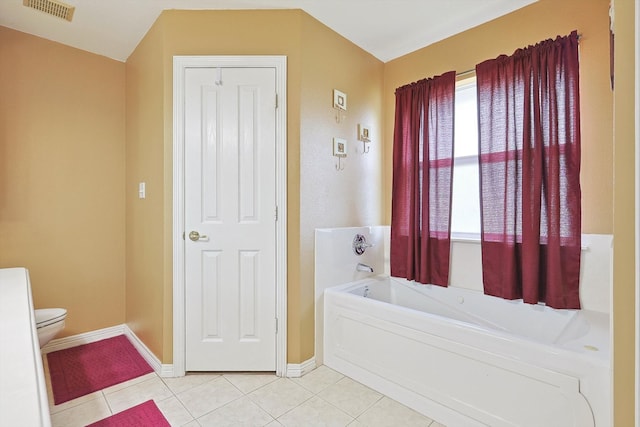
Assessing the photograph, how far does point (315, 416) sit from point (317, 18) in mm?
2577

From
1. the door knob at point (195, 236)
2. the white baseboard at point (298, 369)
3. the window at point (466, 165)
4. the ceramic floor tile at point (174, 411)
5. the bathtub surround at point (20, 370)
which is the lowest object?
the ceramic floor tile at point (174, 411)

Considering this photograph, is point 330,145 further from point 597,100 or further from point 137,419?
point 137,419

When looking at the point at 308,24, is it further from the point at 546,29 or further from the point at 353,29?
the point at 546,29

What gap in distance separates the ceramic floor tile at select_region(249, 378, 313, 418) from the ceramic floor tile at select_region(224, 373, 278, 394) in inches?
1.6

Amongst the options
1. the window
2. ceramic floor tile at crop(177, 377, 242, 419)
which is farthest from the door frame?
the window

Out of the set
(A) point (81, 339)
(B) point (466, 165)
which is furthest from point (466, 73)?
(A) point (81, 339)

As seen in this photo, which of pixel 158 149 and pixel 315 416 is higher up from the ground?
pixel 158 149

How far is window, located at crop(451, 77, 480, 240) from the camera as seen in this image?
91.7 inches

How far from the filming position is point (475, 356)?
151 cm

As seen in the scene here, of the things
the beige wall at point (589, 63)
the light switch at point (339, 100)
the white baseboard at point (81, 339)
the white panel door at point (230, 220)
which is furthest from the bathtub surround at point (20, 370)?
the beige wall at point (589, 63)

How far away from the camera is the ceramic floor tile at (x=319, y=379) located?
196 cm

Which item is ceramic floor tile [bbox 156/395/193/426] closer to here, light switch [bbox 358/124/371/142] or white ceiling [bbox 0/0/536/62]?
light switch [bbox 358/124/371/142]

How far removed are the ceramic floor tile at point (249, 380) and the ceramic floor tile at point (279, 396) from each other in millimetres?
41

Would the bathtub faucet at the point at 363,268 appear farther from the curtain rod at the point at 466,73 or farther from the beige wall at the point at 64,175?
the beige wall at the point at 64,175
